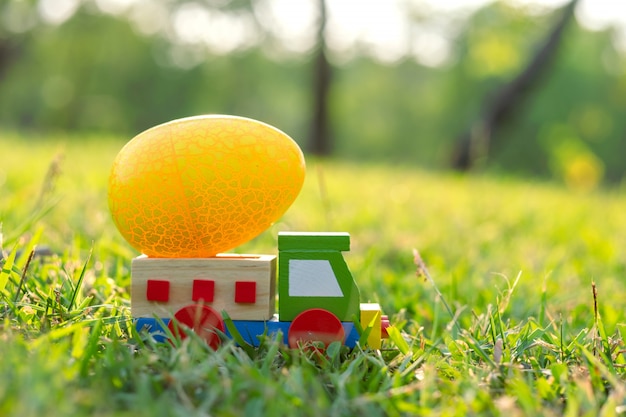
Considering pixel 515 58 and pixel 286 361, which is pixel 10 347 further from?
pixel 515 58

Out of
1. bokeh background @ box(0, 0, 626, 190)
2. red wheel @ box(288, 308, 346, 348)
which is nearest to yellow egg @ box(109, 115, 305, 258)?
red wheel @ box(288, 308, 346, 348)

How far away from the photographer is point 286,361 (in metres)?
1.44

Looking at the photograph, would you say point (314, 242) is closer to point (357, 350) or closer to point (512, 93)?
point (357, 350)

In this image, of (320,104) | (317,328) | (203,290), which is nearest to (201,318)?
(203,290)

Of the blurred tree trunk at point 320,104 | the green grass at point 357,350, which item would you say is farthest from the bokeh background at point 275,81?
the green grass at point 357,350

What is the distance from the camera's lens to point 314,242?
1.61m

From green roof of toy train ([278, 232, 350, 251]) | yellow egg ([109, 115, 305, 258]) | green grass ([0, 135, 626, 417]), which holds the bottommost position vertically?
green grass ([0, 135, 626, 417])

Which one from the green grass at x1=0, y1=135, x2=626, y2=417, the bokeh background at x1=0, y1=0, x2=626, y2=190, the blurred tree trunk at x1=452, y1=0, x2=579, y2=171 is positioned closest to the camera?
the green grass at x1=0, y1=135, x2=626, y2=417

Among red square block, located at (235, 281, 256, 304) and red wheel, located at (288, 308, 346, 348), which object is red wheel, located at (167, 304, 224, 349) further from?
red wheel, located at (288, 308, 346, 348)

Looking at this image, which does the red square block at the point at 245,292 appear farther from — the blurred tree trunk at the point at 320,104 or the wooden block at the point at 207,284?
the blurred tree trunk at the point at 320,104

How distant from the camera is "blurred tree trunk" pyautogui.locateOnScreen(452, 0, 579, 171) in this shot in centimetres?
1038

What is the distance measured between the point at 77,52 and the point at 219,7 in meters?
6.49

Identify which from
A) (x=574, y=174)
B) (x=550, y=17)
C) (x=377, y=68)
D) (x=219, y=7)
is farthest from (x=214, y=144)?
(x=377, y=68)

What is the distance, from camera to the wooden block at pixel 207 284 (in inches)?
63.1
